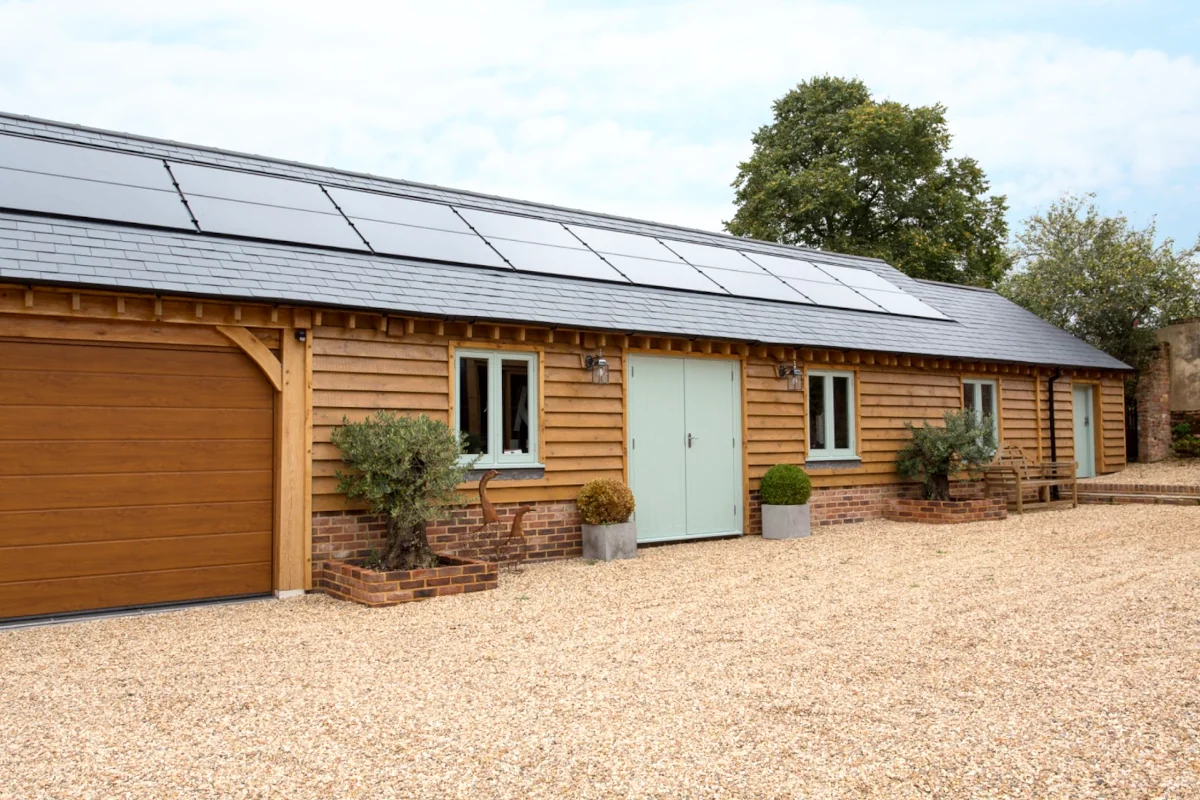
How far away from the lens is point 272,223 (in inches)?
350

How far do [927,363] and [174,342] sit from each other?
10449 mm

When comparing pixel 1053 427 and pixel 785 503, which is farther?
pixel 1053 427

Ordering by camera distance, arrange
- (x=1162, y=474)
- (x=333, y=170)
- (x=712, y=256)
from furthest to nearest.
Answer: (x=1162, y=474) → (x=712, y=256) → (x=333, y=170)

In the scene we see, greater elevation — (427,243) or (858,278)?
(858,278)

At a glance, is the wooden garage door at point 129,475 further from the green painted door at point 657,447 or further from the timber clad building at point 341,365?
the green painted door at point 657,447

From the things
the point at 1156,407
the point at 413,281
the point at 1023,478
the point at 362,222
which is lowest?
the point at 1023,478

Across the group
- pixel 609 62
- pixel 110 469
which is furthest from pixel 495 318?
pixel 609 62

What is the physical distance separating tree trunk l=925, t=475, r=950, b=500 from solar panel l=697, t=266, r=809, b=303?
3195 millimetres

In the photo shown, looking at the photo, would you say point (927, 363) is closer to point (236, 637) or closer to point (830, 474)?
point (830, 474)

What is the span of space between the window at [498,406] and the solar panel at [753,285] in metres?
4.17

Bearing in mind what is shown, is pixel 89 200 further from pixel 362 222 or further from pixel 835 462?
pixel 835 462

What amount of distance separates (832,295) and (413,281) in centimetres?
743

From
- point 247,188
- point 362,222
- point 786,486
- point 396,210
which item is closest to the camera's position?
point 247,188

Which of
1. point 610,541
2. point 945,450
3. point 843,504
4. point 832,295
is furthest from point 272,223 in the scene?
point 945,450
